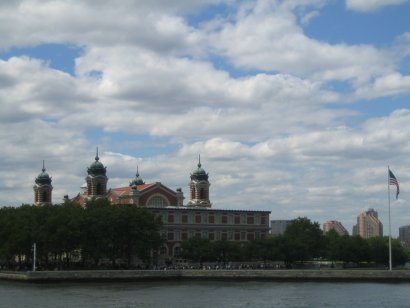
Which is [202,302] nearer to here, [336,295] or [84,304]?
[84,304]

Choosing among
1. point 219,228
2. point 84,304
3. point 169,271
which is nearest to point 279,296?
point 84,304

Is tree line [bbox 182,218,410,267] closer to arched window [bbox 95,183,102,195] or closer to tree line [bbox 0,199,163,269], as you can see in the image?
tree line [bbox 0,199,163,269]

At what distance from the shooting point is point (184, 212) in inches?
6142

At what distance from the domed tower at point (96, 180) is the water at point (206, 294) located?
5744 centimetres

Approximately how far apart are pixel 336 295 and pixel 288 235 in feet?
223

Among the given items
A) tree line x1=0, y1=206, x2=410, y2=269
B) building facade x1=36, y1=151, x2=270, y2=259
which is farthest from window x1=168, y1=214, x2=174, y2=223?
tree line x1=0, y1=206, x2=410, y2=269

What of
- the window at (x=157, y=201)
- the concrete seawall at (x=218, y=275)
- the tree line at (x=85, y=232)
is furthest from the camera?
the window at (x=157, y=201)

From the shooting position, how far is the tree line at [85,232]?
4717 inches

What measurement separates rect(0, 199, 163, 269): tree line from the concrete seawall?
26.8 feet

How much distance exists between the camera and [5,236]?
13000 centimetres

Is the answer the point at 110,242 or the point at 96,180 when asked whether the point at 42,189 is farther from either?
the point at 110,242

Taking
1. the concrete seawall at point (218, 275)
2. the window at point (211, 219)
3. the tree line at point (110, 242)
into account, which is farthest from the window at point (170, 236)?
the concrete seawall at point (218, 275)

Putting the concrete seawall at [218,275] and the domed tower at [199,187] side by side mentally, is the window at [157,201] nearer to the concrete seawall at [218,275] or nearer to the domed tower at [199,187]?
the domed tower at [199,187]

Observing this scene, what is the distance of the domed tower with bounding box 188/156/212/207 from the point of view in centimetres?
16688
